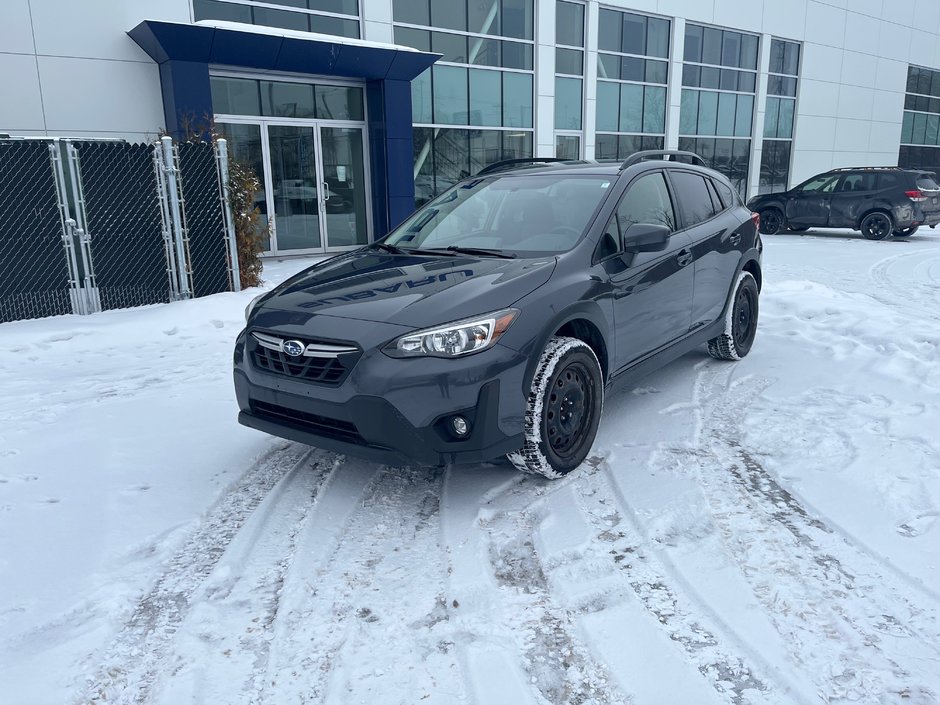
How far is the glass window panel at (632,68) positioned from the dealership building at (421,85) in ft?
0.20

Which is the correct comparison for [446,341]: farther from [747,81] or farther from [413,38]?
[747,81]

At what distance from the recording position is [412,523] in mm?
3549

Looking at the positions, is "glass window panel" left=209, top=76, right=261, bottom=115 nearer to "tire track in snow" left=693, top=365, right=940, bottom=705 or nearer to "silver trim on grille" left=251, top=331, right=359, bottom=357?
"silver trim on grille" left=251, top=331, right=359, bottom=357

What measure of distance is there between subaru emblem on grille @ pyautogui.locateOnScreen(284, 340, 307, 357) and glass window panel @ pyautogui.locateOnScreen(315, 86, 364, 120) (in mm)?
11541

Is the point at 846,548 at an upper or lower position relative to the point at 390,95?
lower

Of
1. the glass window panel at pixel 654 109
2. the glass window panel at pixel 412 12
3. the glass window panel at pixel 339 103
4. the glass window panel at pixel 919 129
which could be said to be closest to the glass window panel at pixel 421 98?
the glass window panel at pixel 412 12

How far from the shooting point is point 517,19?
16.8 meters

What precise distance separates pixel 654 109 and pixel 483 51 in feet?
21.2

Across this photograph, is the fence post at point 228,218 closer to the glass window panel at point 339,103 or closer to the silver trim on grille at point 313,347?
the glass window panel at point 339,103

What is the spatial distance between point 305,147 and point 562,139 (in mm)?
7436

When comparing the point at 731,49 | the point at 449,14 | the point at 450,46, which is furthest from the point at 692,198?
the point at 731,49

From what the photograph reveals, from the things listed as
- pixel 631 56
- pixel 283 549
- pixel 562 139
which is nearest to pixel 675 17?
pixel 631 56

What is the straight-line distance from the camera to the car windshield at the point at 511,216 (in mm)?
4414

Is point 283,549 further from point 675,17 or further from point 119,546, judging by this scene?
point 675,17
